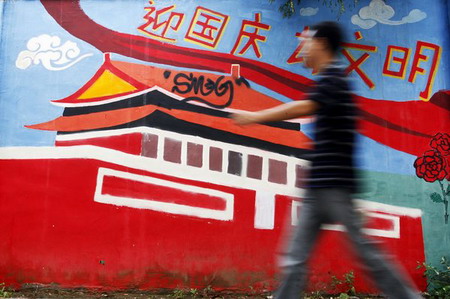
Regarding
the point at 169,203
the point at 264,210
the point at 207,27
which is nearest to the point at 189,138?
the point at 169,203

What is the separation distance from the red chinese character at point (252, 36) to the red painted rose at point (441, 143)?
206 centimetres

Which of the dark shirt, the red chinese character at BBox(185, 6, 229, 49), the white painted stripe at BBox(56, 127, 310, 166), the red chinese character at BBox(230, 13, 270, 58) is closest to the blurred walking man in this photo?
the dark shirt

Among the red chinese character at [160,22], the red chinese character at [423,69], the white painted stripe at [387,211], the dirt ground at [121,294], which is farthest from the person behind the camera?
the red chinese character at [160,22]

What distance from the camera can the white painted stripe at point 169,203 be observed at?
13.7 ft

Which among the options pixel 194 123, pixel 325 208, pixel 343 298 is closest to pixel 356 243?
pixel 325 208

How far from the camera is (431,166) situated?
13.9 ft

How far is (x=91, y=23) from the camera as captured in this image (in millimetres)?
4492

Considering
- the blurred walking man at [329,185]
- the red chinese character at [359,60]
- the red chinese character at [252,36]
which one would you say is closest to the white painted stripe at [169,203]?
the red chinese character at [252,36]

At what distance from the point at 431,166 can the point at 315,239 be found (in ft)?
9.08

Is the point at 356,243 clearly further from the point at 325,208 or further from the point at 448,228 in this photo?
the point at 448,228

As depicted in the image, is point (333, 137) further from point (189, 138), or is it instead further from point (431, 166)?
point (431, 166)

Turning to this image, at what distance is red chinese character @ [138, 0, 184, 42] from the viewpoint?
175 inches

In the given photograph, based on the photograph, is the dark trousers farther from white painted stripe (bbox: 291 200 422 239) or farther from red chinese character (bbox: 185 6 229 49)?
red chinese character (bbox: 185 6 229 49)

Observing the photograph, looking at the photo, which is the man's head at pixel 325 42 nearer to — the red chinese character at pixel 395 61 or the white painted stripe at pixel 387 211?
the white painted stripe at pixel 387 211
